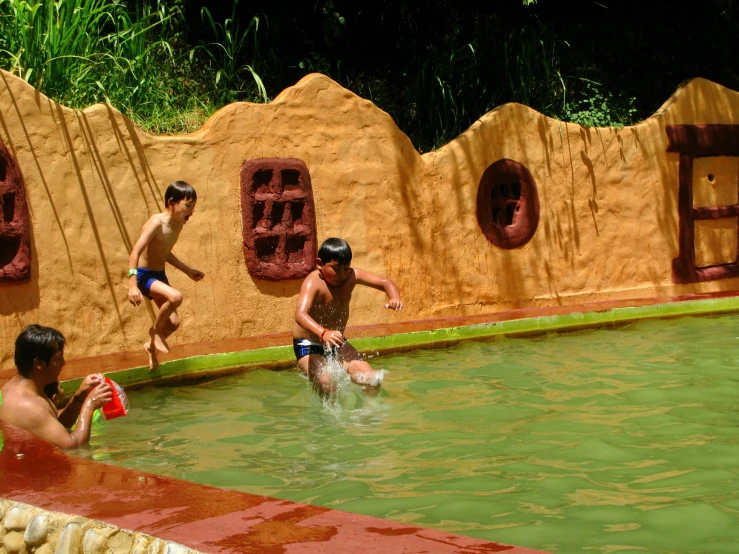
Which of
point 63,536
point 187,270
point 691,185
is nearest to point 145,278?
point 187,270

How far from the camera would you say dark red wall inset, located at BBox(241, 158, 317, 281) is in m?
9.34

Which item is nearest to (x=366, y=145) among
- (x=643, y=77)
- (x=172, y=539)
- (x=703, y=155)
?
(x=703, y=155)

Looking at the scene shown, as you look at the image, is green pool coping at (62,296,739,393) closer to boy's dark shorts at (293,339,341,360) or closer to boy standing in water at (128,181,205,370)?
boy standing in water at (128,181,205,370)

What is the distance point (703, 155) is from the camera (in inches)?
494

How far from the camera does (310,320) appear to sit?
6672 mm

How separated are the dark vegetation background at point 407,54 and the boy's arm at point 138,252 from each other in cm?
223

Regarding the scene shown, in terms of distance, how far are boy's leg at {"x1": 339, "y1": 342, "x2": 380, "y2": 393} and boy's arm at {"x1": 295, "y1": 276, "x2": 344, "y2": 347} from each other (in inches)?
12.8

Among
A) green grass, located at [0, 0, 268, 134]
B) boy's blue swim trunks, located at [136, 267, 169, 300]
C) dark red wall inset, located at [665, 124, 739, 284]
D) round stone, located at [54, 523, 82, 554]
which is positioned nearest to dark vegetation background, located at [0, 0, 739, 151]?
green grass, located at [0, 0, 268, 134]

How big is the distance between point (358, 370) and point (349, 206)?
3312mm

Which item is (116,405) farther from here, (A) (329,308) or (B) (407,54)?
(B) (407,54)

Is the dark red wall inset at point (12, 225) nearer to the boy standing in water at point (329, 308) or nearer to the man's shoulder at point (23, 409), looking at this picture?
the boy standing in water at point (329, 308)

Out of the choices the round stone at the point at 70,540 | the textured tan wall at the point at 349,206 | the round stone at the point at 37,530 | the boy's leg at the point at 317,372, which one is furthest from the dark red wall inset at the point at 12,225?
the round stone at the point at 70,540

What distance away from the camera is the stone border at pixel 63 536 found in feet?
11.7

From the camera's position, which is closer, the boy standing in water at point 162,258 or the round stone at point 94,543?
the round stone at point 94,543
